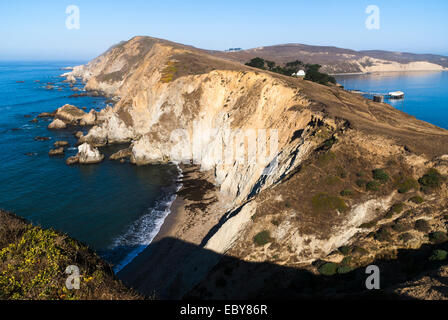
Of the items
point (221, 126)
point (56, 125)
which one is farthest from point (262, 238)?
point (56, 125)

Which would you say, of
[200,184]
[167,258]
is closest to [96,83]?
[200,184]

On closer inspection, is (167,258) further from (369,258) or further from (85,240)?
(369,258)

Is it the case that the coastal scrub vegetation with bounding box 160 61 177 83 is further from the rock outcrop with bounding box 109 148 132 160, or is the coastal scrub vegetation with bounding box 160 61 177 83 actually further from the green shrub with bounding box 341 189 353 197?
the green shrub with bounding box 341 189 353 197

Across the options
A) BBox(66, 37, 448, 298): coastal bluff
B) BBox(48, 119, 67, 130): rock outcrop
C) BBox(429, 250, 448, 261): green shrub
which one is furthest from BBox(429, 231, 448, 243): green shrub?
BBox(48, 119, 67, 130): rock outcrop

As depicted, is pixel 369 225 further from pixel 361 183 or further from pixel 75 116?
pixel 75 116

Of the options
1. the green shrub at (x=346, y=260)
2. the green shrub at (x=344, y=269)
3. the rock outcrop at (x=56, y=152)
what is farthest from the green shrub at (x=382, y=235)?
the rock outcrop at (x=56, y=152)
